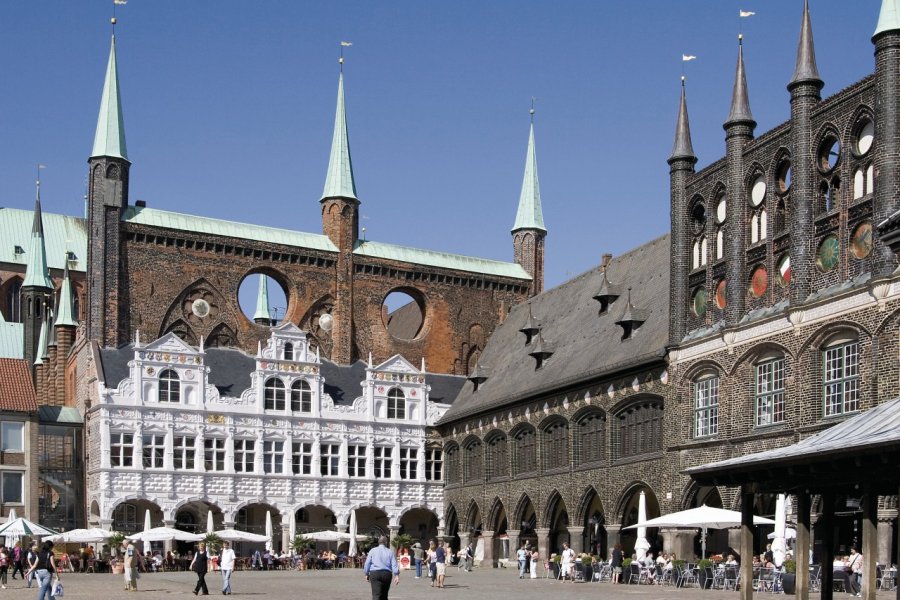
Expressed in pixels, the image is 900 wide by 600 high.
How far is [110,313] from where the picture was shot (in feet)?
231

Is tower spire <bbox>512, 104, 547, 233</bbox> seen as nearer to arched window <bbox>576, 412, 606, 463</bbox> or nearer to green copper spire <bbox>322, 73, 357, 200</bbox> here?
green copper spire <bbox>322, 73, 357, 200</bbox>

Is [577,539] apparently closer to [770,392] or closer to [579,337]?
[579,337]

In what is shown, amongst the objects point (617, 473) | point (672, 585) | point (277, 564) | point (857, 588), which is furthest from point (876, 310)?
point (277, 564)

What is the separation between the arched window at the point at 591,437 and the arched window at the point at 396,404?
58.1 feet

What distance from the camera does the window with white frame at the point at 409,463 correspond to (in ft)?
246

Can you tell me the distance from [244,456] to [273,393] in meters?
3.68

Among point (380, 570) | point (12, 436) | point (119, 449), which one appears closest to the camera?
point (380, 570)

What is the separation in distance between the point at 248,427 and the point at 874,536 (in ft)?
169

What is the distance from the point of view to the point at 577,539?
59000mm

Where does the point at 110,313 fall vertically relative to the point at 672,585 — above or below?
above

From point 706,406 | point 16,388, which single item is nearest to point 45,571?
point 706,406

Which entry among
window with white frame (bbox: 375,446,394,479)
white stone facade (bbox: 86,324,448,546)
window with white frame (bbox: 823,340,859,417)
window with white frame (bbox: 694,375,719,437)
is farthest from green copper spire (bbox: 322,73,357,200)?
window with white frame (bbox: 823,340,859,417)

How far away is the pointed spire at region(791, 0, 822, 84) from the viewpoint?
145 feet

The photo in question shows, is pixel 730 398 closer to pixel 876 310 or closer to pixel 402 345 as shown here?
pixel 876 310
